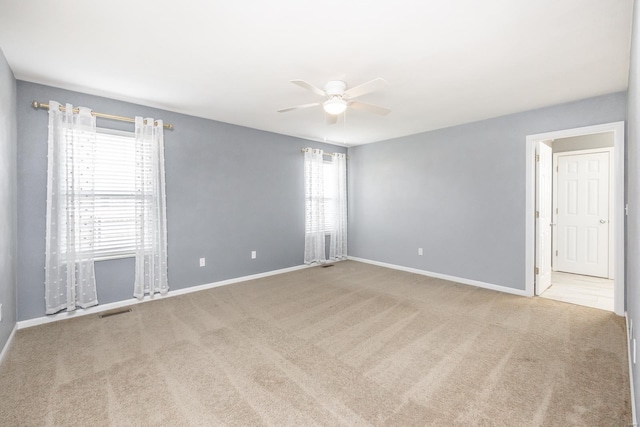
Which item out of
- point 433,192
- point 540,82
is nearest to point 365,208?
point 433,192

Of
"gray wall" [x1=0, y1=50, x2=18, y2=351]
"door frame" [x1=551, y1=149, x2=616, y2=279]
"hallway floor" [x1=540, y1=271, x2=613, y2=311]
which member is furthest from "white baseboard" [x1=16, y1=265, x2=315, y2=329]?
"door frame" [x1=551, y1=149, x2=616, y2=279]

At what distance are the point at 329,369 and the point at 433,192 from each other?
142 inches

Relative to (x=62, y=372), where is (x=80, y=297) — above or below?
above

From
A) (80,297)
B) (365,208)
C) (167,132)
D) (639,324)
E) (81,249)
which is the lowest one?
(80,297)

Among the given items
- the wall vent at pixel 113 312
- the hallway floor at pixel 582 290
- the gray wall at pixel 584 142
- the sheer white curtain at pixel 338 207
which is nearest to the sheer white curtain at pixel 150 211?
the wall vent at pixel 113 312

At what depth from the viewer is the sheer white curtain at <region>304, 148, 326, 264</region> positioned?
548 cm

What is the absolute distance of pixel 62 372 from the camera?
85.4 inches

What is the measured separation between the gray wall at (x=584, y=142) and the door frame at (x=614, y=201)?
1523 millimetres

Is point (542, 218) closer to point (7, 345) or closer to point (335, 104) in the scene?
point (335, 104)

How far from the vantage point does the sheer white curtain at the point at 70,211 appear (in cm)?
299

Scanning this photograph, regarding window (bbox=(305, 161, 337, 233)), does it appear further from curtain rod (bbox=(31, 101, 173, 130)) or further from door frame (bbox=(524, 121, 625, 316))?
door frame (bbox=(524, 121, 625, 316))

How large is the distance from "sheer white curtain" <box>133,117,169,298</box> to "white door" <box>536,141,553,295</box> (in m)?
4.97

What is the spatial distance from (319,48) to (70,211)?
3.07m

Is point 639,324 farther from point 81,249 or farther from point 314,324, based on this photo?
point 81,249
